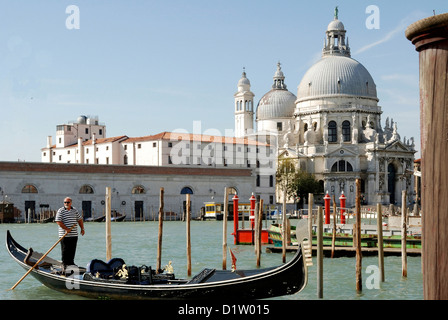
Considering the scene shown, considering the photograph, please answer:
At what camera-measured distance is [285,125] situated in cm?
6338

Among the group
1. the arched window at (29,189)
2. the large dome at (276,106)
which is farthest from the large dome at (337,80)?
the arched window at (29,189)

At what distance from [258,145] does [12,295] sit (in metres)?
40.9

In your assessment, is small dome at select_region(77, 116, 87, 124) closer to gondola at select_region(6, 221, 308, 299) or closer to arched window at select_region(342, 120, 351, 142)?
arched window at select_region(342, 120, 351, 142)

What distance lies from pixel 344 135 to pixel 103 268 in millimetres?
48634

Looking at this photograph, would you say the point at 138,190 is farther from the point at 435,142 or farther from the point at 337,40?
the point at 435,142

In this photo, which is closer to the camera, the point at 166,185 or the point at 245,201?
the point at 166,185

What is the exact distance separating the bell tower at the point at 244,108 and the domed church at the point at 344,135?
4.16m

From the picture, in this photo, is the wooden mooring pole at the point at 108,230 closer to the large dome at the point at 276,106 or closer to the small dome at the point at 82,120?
the small dome at the point at 82,120

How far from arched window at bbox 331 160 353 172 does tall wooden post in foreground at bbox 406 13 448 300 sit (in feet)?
Answer: 176

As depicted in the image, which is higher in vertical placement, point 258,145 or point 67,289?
point 258,145

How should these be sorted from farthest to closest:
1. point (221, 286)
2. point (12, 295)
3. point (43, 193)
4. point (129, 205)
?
point (129, 205) < point (43, 193) < point (12, 295) < point (221, 286)

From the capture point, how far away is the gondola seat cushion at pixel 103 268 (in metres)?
9.78
